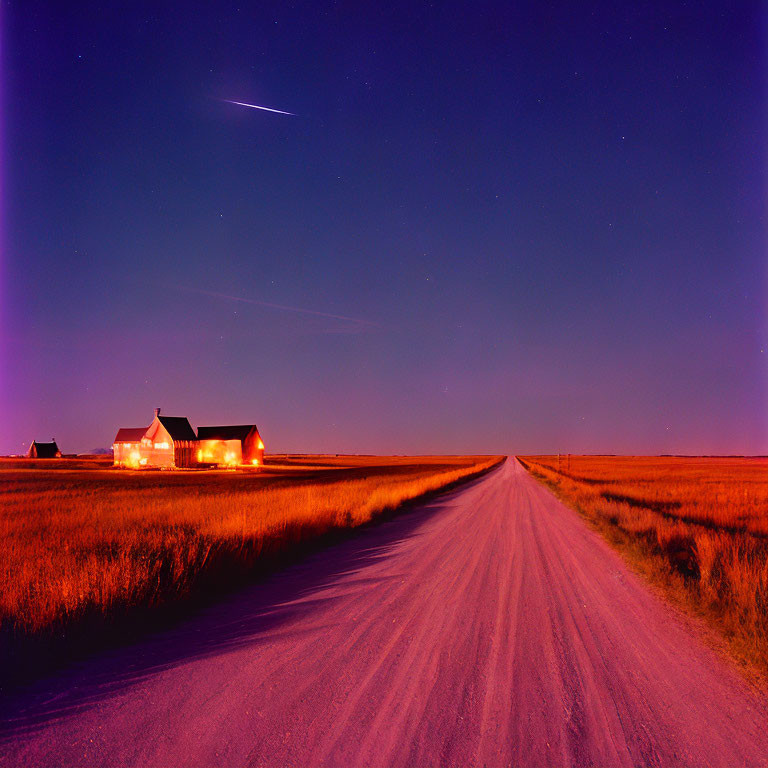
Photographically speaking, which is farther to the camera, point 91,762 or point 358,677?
point 358,677

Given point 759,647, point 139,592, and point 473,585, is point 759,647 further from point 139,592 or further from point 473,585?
point 139,592

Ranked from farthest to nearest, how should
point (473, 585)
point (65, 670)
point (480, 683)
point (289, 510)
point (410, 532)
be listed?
point (289, 510)
point (410, 532)
point (473, 585)
point (65, 670)
point (480, 683)

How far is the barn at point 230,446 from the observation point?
62750 millimetres

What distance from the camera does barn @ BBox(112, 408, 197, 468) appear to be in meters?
60.7

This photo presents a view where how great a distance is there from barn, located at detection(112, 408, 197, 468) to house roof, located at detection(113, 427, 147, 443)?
8.25 feet

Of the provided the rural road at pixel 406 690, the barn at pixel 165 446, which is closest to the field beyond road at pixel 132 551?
the rural road at pixel 406 690

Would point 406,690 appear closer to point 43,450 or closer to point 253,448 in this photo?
point 253,448

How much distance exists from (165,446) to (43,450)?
211 feet

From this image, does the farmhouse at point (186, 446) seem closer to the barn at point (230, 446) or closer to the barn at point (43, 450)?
the barn at point (230, 446)

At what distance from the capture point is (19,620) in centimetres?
509

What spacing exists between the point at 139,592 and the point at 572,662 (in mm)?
5415

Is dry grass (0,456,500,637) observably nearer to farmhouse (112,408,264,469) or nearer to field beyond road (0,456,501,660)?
field beyond road (0,456,501,660)

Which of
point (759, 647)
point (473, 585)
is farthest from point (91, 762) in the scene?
point (759, 647)

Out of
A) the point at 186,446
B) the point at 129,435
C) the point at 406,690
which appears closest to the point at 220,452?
the point at 186,446
